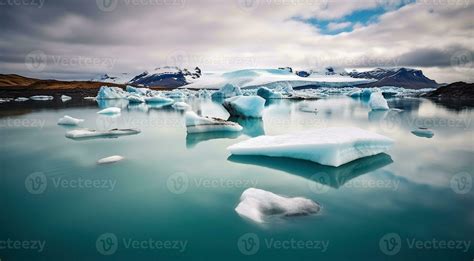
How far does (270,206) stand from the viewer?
3801 millimetres

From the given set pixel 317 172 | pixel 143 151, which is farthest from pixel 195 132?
pixel 317 172

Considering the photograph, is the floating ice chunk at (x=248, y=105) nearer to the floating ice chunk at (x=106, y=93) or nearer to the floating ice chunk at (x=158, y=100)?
the floating ice chunk at (x=158, y=100)

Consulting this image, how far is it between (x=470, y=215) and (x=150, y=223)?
4.53 meters

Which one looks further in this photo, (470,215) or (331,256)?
(470,215)

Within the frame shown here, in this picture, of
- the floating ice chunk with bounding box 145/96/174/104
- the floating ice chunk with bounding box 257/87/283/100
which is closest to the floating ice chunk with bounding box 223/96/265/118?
the floating ice chunk with bounding box 145/96/174/104

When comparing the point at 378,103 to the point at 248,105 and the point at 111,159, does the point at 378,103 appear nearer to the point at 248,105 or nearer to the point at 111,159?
the point at 248,105

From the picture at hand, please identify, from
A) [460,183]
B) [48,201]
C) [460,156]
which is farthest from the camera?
[460,156]

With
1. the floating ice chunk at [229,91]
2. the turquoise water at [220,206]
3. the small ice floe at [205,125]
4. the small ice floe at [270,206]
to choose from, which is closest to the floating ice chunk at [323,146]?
the turquoise water at [220,206]

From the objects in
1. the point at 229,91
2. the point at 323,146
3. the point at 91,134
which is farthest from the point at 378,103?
the point at 229,91

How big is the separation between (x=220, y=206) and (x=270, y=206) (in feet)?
2.54

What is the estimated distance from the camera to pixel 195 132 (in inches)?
401

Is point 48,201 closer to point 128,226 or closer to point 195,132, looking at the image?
point 128,226

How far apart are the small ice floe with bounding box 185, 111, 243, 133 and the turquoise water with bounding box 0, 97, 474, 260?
8.36ft

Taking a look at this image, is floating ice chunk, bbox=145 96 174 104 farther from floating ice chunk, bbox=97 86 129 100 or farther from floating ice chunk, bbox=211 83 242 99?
floating ice chunk, bbox=211 83 242 99
